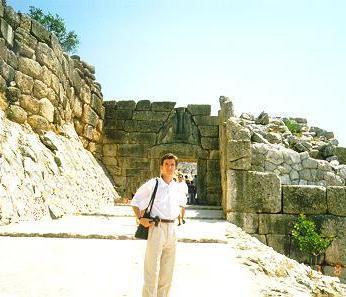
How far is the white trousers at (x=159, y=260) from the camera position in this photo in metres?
2.60

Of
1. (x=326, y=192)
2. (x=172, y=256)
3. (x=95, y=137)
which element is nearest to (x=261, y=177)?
(x=326, y=192)

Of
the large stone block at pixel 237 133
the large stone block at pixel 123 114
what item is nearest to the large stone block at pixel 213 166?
the large stone block at pixel 123 114

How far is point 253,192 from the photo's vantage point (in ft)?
→ 25.0

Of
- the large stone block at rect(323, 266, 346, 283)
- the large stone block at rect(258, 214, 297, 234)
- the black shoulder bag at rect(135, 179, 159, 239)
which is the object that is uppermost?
the black shoulder bag at rect(135, 179, 159, 239)

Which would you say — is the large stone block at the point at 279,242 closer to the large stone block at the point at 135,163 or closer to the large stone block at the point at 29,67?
the large stone block at the point at 29,67

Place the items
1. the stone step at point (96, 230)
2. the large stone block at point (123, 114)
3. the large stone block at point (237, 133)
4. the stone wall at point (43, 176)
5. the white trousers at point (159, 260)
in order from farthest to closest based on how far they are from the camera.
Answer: the large stone block at point (123, 114)
the large stone block at point (237, 133)
the stone wall at point (43, 176)
the stone step at point (96, 230)
the white trousers at point (159, 260)

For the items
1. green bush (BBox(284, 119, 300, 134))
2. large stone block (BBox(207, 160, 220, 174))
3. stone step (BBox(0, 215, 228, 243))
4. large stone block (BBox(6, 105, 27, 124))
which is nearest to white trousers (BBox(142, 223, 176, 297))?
stone step (BBox(0, 215, 228, 243))

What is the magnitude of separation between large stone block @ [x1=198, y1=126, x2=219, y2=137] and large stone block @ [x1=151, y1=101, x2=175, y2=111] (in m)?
1.31

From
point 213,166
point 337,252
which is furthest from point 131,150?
point 337,252

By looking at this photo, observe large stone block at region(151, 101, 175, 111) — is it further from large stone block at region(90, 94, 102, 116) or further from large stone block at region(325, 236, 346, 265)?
large stone block at region(325, 236, 346, 265)

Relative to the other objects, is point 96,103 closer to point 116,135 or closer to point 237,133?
point 116,135

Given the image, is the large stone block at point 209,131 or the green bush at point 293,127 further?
the green bush at point 293,127

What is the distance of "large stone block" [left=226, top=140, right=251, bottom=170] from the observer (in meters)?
7.67

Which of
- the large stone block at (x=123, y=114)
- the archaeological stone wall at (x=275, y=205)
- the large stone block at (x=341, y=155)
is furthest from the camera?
the large stone block at (x=123, y=114)
